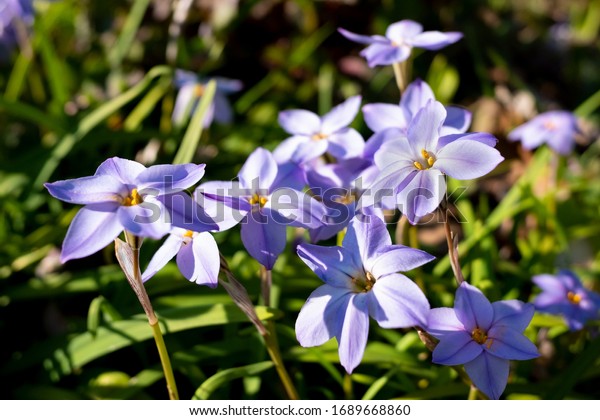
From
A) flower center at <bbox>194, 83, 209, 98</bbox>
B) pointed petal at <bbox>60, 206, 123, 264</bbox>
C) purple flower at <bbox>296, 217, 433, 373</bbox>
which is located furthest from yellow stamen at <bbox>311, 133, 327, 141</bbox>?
flower center at <bbox>194, 83, 209, 98</bbox>

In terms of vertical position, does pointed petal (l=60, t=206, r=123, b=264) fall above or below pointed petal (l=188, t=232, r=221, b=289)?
above

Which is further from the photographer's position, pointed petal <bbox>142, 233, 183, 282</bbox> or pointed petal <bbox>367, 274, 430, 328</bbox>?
pointed petal <bbox>142, 233, 183, 282</bbox>

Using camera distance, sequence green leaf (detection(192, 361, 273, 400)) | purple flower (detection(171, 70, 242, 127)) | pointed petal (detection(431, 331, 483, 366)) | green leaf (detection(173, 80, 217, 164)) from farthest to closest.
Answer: purple flower (detection(171, 70, 242, 127)) < green leaf (detection(173, 80, 217, 164)) < green leaf (detection(192, 361, 273, 400)) < pointed petal (detection(431, 331, 483, 366))

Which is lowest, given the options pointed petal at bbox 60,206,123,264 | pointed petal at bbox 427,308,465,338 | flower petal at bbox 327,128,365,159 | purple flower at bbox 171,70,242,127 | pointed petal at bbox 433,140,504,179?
purple flower at bbox 171,70,242,127

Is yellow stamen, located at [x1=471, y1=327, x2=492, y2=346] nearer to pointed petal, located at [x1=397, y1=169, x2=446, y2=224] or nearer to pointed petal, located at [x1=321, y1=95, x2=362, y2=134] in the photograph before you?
pointed petal, located at [x1=397, y1=169, x2=446, y2=224]

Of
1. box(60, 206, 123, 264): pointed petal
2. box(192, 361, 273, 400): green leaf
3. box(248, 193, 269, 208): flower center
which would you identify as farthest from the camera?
box(192, 361, 273, 400): green leaf

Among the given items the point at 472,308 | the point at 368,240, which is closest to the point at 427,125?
the point at 368,240
